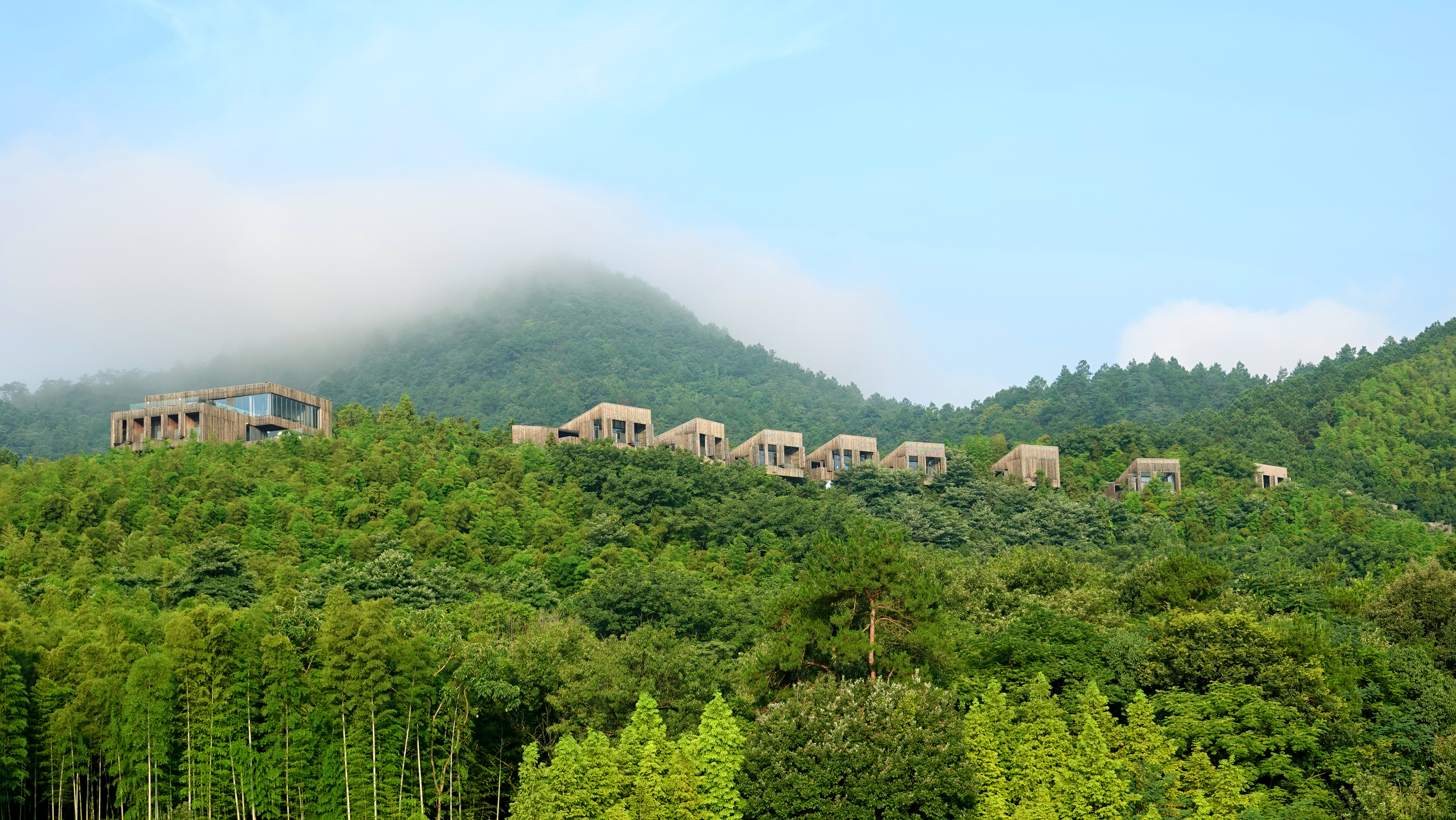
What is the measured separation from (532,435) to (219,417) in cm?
1575

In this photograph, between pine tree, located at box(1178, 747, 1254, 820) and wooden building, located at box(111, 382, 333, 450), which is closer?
pine tree, located at box(1178, 747, 1254, 820)

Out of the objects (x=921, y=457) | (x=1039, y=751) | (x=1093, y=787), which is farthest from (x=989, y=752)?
(x=921, y=457)

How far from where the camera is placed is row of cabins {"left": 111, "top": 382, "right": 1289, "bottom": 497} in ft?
246

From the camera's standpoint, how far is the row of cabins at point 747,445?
81312mm

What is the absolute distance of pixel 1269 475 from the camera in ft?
292

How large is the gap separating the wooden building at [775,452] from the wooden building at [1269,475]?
85.7 feet

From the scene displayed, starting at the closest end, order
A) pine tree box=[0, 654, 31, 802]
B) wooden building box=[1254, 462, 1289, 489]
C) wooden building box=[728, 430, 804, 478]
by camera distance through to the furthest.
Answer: pine tree box=[0, 654, 31, 802], wooden building box=[728, 430, 804, 478], wooden building box=[1254, 462, 1289, 489]

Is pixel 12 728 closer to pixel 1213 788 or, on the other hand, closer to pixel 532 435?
pixel 1213 788

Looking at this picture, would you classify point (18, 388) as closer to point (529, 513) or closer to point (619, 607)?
point (529, 513)

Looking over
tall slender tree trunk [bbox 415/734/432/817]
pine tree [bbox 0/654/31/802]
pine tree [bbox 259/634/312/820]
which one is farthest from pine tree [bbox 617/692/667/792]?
pine tree [bbox 0/654/31/802]

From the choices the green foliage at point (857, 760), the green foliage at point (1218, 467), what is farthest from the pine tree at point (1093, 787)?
the green foliage at point (1218, 467)

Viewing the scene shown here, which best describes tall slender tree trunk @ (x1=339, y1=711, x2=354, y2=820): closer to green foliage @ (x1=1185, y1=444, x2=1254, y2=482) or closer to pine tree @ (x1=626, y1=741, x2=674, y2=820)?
pine tree @ (x1=626, y1=741, x2=674, y2=820)

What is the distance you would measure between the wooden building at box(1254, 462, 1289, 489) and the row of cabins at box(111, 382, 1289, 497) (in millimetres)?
69

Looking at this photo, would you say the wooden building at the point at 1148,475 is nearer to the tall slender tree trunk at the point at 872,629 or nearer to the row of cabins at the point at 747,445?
the row of cabins at the point at 747,445
